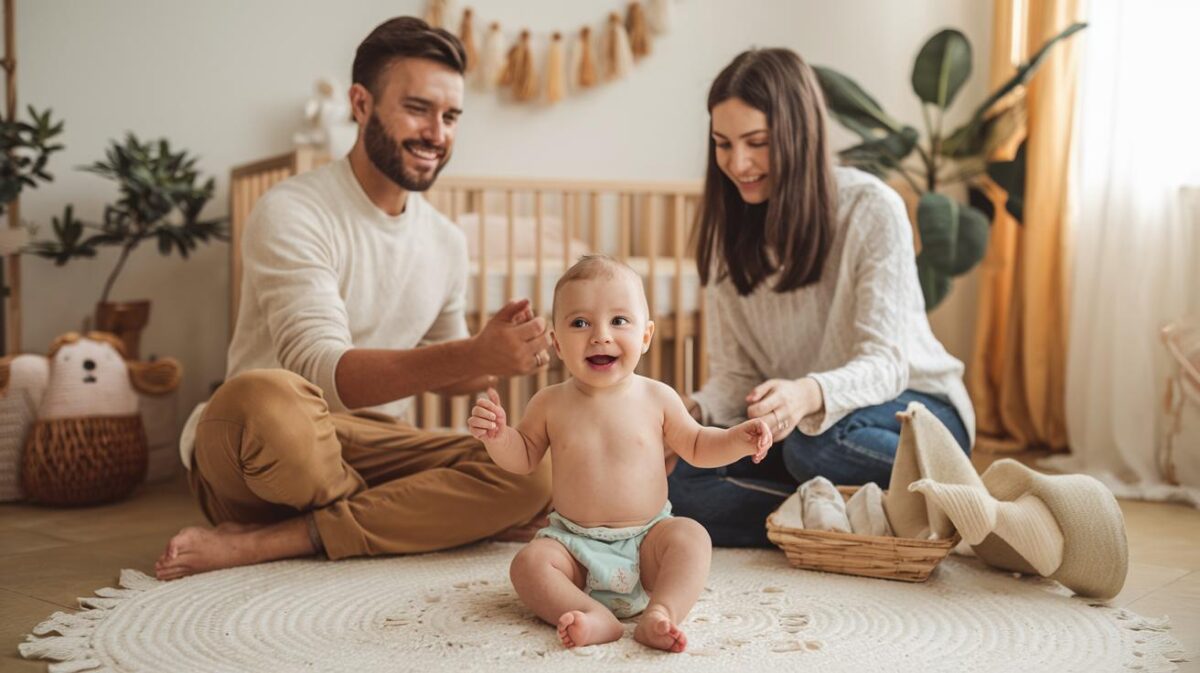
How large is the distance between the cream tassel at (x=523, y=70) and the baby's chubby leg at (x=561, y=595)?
2470 mm

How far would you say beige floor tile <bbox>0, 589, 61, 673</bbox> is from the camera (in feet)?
4.21

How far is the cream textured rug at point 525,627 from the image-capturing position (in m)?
1.26

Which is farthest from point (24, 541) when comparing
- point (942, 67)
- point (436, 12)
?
point (942, 67)

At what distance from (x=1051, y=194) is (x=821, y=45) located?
3.51 feet

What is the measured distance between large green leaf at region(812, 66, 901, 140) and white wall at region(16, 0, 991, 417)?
726 mm

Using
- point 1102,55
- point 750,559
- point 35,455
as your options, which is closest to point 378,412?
point 750,559

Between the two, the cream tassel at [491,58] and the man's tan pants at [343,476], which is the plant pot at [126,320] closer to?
the man's tan pants at [343,476]

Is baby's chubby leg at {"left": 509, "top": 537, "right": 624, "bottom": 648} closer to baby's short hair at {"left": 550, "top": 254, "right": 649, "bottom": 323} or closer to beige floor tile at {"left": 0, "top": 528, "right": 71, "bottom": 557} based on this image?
baby's short hair at {"left": 550, "top": 254, "right": 649, "bottom": 323}

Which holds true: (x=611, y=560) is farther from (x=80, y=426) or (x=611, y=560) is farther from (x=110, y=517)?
(x=80, y=426)

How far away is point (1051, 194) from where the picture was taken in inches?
121

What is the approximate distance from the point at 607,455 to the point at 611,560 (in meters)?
0.14

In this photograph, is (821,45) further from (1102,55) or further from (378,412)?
(378,412)

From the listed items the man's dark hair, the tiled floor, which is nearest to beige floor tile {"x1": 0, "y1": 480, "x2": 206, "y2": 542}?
the tiled floor

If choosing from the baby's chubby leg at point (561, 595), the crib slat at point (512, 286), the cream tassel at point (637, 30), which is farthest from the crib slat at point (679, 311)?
the baby's chubby leg at point (561, 595)
